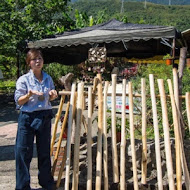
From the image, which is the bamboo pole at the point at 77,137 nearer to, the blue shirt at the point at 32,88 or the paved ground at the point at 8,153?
the blue shirt at the point at 32,88

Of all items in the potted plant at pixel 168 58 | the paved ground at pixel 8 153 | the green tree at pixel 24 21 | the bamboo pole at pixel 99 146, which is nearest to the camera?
the bamboo pole at pixel 99 146

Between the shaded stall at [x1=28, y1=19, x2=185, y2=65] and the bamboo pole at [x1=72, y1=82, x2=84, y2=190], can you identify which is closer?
the bamboo pole at [x1=72, y1=82, x2=84, y2=190]

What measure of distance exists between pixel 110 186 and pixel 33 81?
1453 mm

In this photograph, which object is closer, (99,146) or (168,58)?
(99,146)

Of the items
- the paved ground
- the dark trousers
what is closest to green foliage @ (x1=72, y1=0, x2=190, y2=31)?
the paved ground

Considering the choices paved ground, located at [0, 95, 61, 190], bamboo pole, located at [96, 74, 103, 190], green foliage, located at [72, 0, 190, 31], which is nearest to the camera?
bamboo pole, located at [96, 74, 103, 190]

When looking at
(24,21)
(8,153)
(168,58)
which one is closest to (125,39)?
(168,58)

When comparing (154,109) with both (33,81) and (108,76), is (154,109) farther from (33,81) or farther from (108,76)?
(108,76)

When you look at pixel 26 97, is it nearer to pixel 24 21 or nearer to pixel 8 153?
pixel 8 153

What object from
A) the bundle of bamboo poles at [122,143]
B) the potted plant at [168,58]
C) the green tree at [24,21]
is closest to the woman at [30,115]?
the bundle of bamboo poles at [122,143]

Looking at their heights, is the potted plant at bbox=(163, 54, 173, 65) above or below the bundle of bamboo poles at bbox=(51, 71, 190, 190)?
above

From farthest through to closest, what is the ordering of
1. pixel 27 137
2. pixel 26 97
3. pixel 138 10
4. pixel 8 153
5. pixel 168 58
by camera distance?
pixel 138 10
pixel 168 58
pixel 8 153
pixel 27 137
pixel 26 97

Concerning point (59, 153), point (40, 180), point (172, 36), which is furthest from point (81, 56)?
point (40, 180)

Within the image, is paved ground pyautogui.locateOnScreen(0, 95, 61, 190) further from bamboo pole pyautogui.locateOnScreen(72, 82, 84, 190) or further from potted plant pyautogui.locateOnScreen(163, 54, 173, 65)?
potted plant pyautogui.locateOnScreen(163, 54, 173, 65)
